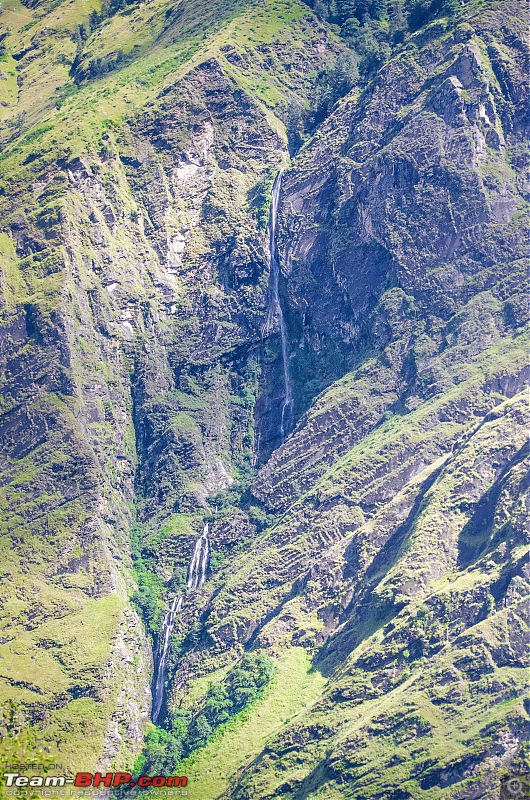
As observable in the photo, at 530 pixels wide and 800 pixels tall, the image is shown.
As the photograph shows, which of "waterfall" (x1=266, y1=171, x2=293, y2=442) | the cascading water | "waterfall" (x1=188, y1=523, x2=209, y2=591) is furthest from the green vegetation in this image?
"waterfall" (x1=266, y1=171, x2=293, y2=442)

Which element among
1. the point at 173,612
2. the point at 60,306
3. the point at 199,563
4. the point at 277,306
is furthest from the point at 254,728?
the point at 277,306

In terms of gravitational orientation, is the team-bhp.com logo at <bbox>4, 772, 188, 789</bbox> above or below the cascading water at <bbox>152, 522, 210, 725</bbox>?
below

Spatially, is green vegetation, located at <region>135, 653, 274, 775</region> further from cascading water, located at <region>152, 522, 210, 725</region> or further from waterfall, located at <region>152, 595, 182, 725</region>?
waterfall, located at <region>152, 595, 182, 725</region>

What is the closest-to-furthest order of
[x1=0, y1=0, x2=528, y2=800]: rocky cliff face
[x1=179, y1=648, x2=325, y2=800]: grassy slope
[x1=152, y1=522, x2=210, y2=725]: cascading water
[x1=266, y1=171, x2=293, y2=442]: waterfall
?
[x1=0, y1=0, x2=528, y2=800]: rocky cliff face → [x1=179, y1=648, x2=325, y2=800]: grassy slope → [x1=152, y1=522, x2=210, y2=725]: cascading water → [x1=266, y1=171, x2=293, y2=442]: waterfall

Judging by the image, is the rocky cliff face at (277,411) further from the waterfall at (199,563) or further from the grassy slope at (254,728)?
the waterfall at (199,563)

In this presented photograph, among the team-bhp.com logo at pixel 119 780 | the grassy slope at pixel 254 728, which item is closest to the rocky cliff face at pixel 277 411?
the grassy slope at pixel 254 728

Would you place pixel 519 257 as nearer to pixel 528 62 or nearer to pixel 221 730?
pixel 528 62

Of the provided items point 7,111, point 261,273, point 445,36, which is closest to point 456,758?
point 261,273
